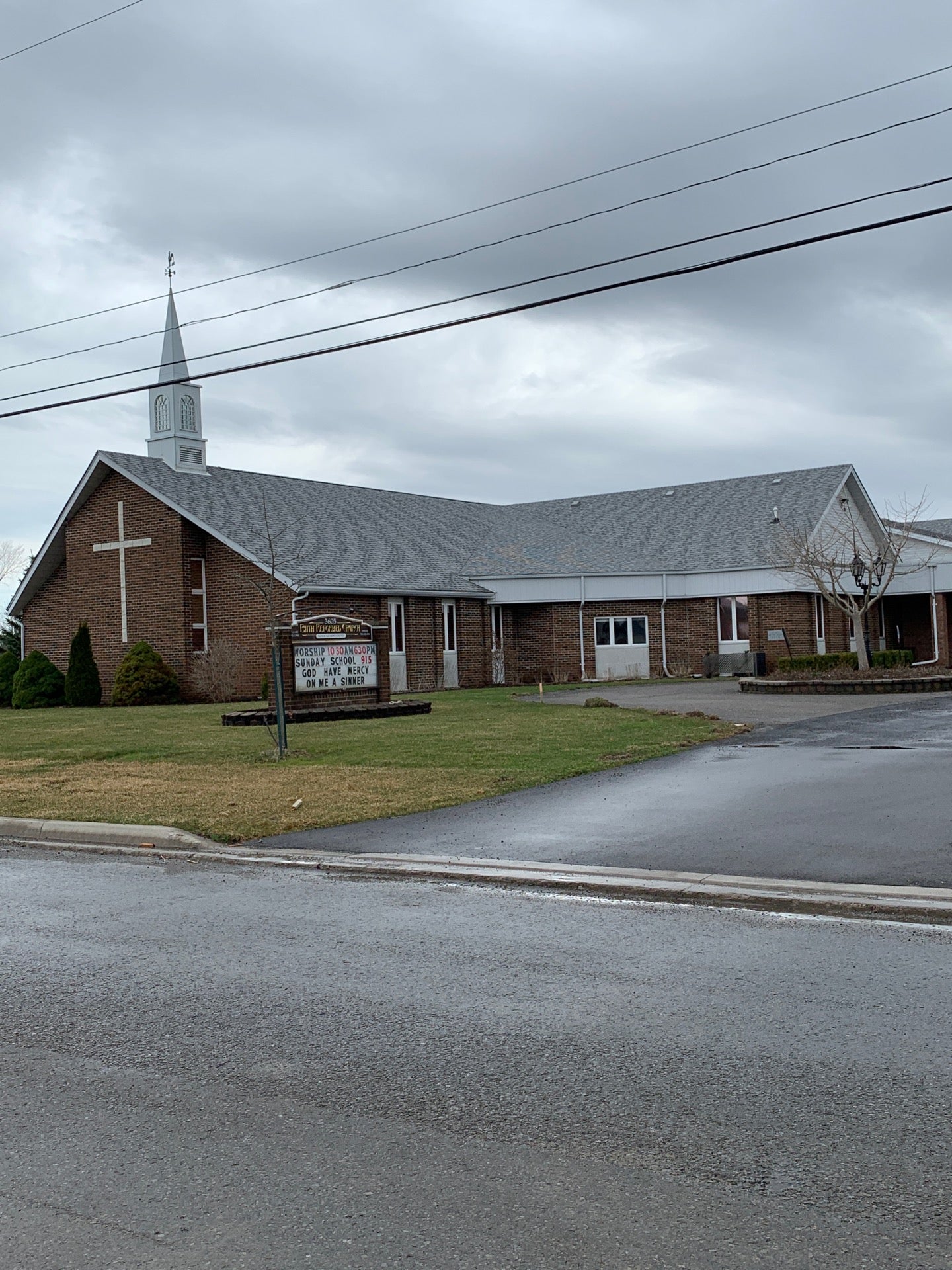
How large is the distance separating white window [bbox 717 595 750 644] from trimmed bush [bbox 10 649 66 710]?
19.8 m

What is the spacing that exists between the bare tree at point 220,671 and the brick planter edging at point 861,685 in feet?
43.1

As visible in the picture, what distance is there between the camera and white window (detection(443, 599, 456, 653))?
3750cm

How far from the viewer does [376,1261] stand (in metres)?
3.58

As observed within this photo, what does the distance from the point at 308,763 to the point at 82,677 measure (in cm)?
1988

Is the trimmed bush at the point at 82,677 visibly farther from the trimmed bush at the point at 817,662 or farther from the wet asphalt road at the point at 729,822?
the wet asphalt road at the point at 729,822

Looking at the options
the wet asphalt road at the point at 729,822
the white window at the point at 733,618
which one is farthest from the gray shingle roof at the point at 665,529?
the wet asphalt road at the point at 729,822

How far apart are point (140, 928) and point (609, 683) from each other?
93.7 feet

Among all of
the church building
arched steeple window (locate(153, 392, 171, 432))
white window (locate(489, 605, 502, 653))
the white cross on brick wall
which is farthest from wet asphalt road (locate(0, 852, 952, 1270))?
white window (locate(489, 605, 502, 653))

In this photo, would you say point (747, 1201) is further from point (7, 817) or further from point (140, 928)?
point (7, 817)

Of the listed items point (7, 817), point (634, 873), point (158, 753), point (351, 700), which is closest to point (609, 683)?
point (351, 700)

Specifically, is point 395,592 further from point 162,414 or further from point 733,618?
point 733,618

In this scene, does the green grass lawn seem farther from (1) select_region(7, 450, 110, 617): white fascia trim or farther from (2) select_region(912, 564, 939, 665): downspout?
(2) select_region(912, 564, 939, 665): downspout

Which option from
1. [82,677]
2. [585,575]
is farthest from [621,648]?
[82,677]

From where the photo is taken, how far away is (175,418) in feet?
121
